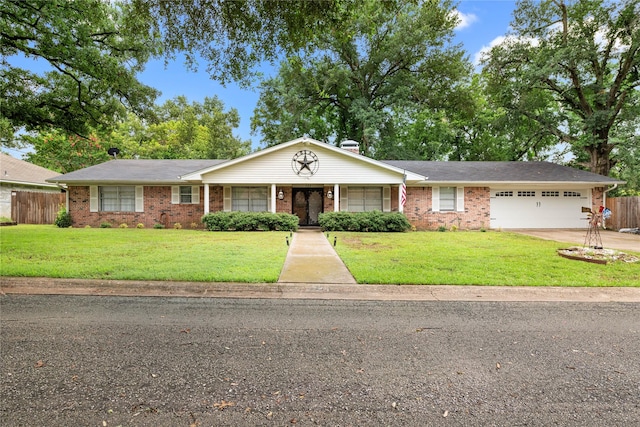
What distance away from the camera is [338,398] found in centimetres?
240

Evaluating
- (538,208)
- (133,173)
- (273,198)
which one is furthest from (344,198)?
(133,173)

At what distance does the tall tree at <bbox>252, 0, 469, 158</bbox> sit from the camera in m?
24.4

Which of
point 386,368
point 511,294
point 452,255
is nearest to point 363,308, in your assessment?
point 386,368

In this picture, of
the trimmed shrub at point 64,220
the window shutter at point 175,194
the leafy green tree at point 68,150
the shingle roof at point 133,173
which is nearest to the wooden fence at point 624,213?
the shingle roof at point 133,173

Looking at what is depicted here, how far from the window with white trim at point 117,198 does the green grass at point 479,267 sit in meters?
13.2

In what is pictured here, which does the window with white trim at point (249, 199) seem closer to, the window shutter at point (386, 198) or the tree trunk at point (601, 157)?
the window shutter at point (386, 198)

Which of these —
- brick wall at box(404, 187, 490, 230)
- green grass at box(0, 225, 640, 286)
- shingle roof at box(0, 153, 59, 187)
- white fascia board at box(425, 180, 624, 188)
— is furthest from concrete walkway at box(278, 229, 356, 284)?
shingle roof at box(0, 153, 59, 187)

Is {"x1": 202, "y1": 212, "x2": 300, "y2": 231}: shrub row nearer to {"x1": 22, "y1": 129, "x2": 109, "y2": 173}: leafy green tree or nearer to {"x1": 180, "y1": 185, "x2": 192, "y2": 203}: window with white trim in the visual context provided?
{"x1": 180, "y1": 185, "x2": 192, "y2": 203}: window with white trim

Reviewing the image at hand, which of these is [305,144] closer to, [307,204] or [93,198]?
[307,204]

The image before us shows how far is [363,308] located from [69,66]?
10.2 meters

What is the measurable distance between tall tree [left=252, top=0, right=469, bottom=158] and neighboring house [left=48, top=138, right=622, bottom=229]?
31.4 ft

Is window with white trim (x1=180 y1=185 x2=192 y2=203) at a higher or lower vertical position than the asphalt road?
higher

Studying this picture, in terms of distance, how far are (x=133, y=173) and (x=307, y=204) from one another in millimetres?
9463

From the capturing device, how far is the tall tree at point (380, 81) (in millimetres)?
24375
